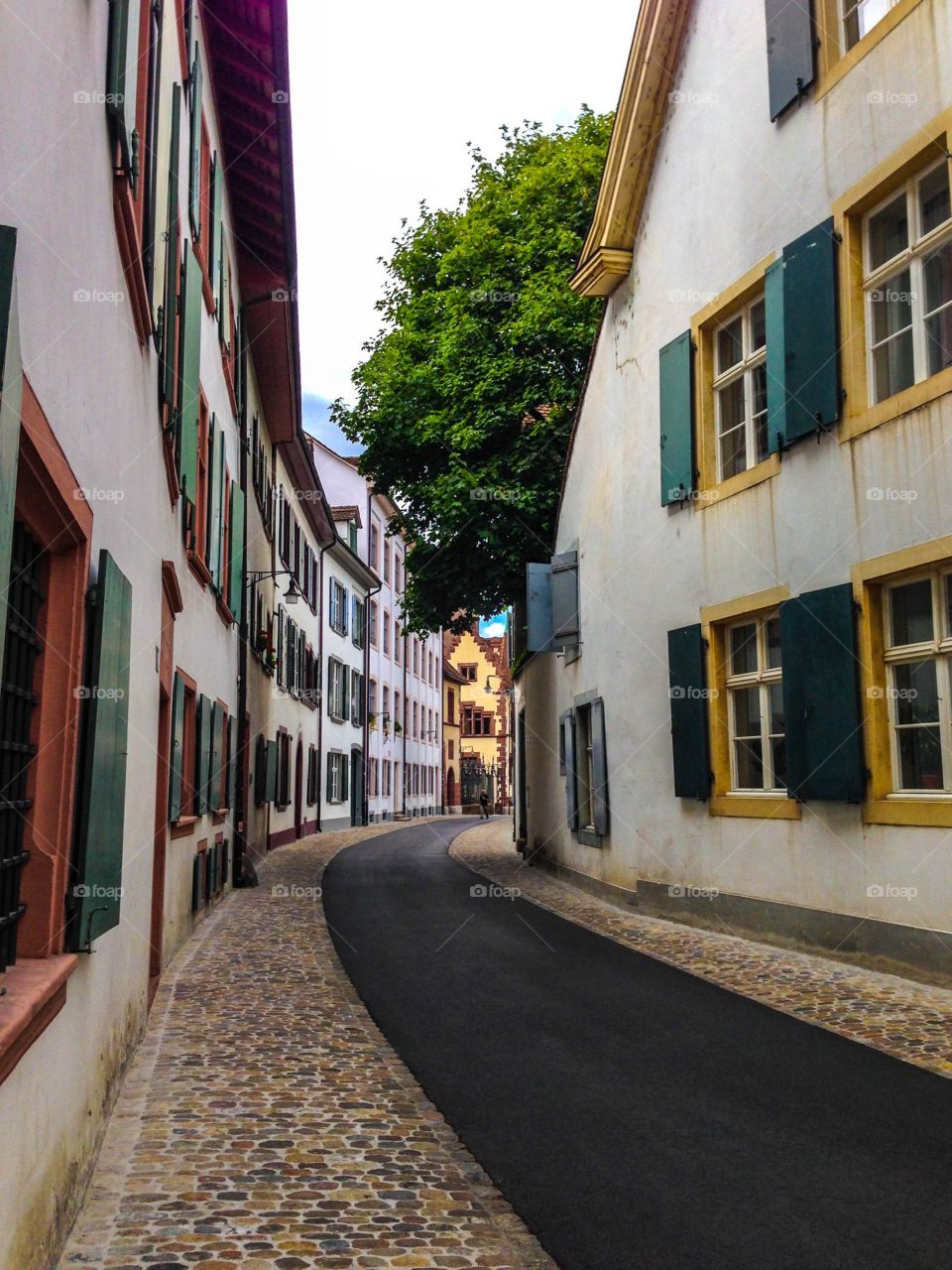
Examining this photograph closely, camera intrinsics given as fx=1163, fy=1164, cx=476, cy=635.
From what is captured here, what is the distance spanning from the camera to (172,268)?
824 cm

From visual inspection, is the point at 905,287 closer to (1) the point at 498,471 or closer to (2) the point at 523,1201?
(2) the point at 523,1201

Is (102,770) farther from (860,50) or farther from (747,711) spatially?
(860,50)

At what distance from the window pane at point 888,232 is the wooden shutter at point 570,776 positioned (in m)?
8.44

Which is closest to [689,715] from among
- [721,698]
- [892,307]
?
[721,698]

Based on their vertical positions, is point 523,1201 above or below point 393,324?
below

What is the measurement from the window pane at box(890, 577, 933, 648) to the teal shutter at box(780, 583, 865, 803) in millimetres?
324

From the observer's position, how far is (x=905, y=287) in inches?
361

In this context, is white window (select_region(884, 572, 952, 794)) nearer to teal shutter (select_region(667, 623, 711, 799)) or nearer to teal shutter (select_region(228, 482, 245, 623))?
teal shutter (select_region(667, 623, 711, 799))

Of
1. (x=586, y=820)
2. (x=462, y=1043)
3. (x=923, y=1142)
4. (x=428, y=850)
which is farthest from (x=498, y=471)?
Answer: (x=923, y=1142)

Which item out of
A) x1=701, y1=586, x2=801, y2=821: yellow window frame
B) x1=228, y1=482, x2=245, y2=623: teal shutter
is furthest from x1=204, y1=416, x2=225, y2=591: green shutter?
x1=701, y1=586, x2=801, y2=821: yellow window frame

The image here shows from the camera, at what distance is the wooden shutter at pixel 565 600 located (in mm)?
16625

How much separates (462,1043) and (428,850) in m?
18.3

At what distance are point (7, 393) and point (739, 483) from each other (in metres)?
9.38

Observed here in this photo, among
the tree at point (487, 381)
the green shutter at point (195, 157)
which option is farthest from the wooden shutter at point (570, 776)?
the green shutter at point (195, 157)
